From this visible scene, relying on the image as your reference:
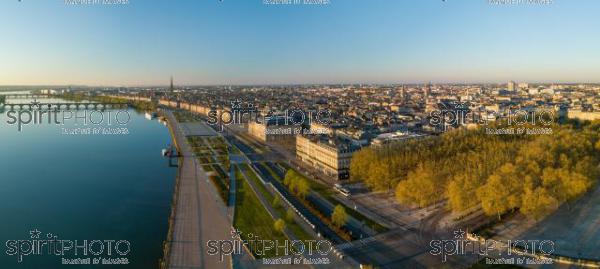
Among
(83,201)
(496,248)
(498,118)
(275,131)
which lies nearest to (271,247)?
(496,248)

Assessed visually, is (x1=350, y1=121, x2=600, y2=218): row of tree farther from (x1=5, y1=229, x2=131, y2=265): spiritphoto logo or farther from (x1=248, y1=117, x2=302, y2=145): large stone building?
(x1=248, y1=117, x2=302, y2=145): large stone building

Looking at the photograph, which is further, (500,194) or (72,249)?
(500,194)

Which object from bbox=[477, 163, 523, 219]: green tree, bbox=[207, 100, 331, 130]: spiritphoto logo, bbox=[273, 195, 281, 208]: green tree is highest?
bbox=[207, 100, 331, 130]: spiritphoto logo

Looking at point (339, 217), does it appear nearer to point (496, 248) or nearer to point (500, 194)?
point (496, 248)

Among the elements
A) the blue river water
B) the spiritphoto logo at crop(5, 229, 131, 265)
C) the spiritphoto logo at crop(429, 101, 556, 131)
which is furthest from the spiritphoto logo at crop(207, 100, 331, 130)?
the spiritphoto logo at crop(5, 229, 131, 265)

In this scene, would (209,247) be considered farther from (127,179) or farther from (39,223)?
(127,179)
